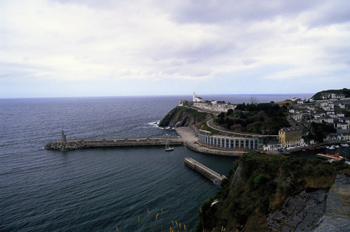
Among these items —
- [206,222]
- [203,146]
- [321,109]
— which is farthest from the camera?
[321,109]

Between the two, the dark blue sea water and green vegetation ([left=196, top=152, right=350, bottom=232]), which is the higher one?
green vegetation ([left=196, top=152, right=350, bottom=232])

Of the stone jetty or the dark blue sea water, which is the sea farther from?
the stone jetty

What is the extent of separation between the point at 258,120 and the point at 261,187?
5546 centimetres

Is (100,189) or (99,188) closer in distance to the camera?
(100,189)

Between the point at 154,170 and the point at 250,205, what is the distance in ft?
90.4

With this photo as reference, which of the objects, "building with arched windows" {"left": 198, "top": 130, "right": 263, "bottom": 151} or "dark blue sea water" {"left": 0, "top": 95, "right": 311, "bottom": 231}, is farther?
"building with arched windows" {"left": 198, "top": 130, "right": 263, "bottom": 151}

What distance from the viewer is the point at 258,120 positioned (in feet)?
227

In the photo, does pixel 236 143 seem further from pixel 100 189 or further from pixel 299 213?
pixel 299 213

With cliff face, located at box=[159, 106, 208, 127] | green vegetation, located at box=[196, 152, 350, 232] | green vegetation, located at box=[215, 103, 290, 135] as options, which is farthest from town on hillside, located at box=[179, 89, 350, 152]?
green vegetation, located at box=[196, 152, 350, 232]

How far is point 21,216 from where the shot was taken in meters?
26.7

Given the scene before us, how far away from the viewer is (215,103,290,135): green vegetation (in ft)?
209

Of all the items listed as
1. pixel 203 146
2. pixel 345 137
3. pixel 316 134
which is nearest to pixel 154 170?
pixel 203 146

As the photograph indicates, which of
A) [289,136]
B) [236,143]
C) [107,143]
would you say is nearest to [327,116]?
[289,136]

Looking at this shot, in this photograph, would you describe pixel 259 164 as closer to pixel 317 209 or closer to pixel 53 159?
Answer: pixel 317 209
